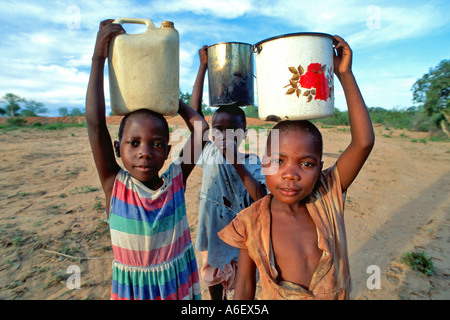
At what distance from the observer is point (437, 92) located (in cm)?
1223

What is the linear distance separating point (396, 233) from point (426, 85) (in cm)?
1272

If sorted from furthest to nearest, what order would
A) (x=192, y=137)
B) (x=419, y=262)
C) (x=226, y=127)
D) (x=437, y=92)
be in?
(x=437, y=92), (x=419, y=262), (x=226, y=127), (x=192, y=137)

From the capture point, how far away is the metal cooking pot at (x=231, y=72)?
5.60 feet

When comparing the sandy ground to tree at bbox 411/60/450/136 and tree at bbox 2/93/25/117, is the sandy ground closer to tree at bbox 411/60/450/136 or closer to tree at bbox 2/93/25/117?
tree at bbox 411/60/450/136

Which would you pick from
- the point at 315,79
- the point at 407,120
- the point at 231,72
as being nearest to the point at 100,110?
the point at 231,72

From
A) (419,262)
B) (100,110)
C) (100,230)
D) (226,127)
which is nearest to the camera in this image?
(100,110)

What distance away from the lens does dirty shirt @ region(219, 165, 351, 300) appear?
1.08 meters

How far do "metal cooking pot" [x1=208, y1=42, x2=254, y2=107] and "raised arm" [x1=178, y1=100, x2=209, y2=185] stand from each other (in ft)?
1.10

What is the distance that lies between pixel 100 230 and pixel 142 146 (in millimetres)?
2865

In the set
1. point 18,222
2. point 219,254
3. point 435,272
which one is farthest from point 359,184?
point 18,222

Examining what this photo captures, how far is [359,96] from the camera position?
3.87 ft

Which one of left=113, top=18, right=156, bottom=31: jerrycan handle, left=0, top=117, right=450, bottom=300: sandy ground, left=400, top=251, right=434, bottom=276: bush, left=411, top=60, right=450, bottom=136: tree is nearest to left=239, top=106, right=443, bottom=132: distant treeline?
left=411, top=60, right=450, bottom=136: tree

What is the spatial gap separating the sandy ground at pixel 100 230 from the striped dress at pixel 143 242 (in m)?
1.50

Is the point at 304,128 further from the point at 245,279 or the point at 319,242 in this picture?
the point at 245,279
